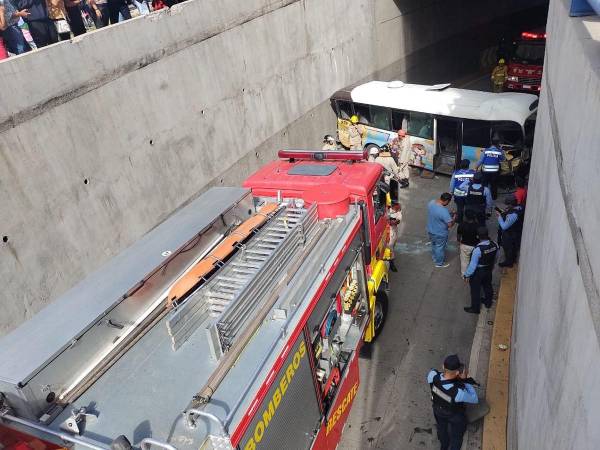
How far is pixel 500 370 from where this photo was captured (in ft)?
20.6

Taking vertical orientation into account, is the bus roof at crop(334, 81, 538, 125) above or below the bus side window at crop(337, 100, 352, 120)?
above

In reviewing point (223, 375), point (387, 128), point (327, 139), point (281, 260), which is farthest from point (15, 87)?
point (387, 128)

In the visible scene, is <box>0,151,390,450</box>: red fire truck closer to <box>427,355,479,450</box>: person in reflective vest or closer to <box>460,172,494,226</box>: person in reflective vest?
<box>427,355,479,450</box>: person in reflective vest

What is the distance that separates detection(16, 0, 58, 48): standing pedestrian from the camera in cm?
719

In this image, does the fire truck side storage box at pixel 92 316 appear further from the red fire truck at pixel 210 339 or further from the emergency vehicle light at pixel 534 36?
the emergency vehicle light at pixel 534 36

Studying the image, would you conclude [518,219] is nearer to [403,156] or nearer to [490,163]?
[490,163]

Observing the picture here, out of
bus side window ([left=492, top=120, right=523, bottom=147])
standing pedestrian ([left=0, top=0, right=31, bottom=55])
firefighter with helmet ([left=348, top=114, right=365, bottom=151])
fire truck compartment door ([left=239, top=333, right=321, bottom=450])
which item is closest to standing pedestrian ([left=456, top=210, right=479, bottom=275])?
bus side window ([left=492, top=120, right=523, bottom=147])

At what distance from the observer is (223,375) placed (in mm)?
3740

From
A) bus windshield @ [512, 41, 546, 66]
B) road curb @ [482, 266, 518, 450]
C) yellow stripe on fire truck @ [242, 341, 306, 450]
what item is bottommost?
road curb @ [482, 266, 518, 450]

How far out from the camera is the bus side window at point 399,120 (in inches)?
480

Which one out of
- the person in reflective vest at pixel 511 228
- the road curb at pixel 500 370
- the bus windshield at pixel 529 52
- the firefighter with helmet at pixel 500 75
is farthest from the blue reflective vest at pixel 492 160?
the firefighter with helmet at pixel 500 75

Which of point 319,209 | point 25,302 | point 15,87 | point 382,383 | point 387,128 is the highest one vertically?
point 15,87

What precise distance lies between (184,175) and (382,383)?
4911 millimetres

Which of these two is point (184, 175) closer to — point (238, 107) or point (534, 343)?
point (238, 107)
